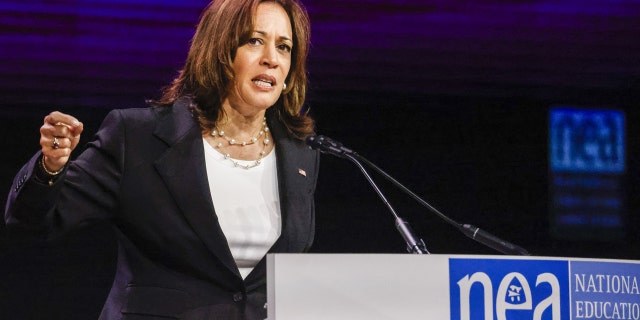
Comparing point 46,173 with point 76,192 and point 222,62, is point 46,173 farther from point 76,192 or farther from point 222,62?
point 222,62

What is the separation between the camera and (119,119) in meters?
2.10

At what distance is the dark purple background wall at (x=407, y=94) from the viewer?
355cm

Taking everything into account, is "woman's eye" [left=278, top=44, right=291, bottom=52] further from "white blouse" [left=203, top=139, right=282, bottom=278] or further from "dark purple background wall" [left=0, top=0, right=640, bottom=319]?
"dark purple background wall" [left=0, top=0, right=640, bottom=319]

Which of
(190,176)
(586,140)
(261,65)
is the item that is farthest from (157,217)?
(586,140)

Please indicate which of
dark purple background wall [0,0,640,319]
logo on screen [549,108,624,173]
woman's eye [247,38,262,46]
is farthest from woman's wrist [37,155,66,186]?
logo on screen [549,108,624,173]

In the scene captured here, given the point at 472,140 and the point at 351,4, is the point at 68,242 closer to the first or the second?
the point at 351,4

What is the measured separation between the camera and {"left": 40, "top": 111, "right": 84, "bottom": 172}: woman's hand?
163 cm

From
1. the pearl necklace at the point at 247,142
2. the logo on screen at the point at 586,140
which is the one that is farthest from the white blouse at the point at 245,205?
the logo on screen at the point at 586,140

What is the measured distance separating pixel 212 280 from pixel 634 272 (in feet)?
2.59

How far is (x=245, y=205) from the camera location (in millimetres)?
2076

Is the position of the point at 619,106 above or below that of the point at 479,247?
above

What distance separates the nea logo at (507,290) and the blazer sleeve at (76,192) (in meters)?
0.74

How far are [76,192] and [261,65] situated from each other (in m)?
0.49

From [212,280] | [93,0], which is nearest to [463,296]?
[212,280]
